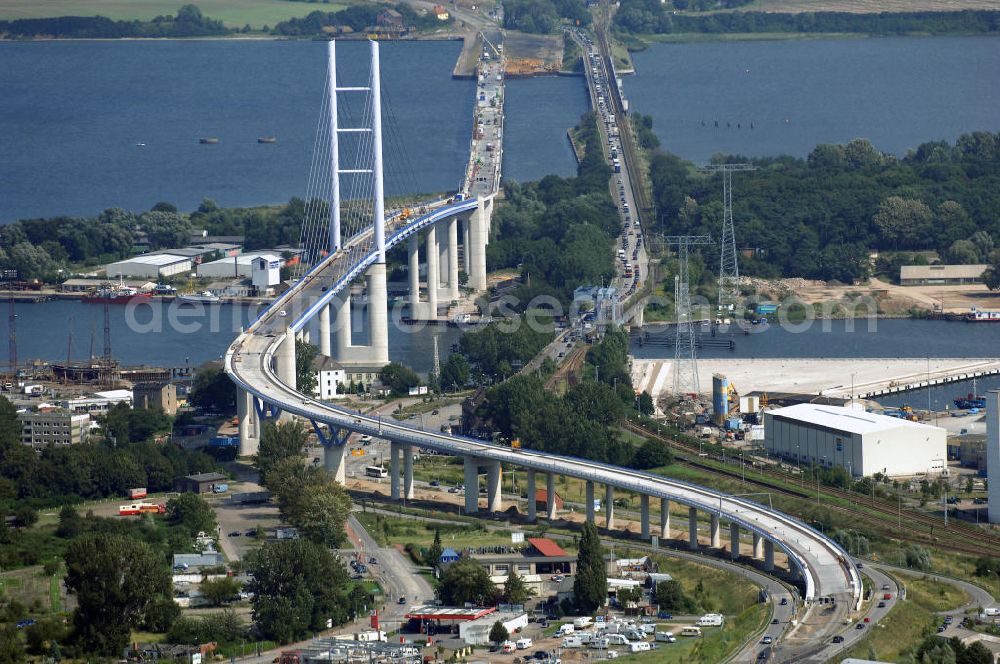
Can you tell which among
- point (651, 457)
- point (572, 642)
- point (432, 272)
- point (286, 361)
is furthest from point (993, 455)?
point (432, 272)

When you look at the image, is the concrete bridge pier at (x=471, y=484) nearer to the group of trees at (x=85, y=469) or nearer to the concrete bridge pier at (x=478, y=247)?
the group of trees at (x=85, y=469)

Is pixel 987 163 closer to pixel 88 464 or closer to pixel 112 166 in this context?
pixel 112 166

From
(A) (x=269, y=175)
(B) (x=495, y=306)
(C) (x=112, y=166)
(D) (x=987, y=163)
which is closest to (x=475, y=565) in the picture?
(B) (x=495, y=306)

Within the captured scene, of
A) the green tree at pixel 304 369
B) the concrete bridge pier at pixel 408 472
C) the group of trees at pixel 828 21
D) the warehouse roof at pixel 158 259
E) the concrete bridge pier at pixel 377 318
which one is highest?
the group of trees at pixel 828 21

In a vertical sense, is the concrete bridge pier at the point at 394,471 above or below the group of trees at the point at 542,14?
below

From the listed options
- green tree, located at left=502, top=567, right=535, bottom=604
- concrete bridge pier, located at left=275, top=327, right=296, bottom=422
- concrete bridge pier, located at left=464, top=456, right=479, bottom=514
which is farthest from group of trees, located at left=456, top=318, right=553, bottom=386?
green tree, located at left=502, top=567, right=535, bottom=604

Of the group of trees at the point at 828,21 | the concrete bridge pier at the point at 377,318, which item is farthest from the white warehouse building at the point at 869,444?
the group of trees at the point at 828,21

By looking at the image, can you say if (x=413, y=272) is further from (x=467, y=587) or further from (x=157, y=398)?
(x=467, y=587)
